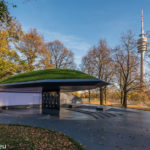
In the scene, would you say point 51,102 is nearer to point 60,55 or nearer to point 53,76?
point 53,76

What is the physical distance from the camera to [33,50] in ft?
92.3

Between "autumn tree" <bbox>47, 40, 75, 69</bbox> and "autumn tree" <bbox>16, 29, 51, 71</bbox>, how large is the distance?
778 cm

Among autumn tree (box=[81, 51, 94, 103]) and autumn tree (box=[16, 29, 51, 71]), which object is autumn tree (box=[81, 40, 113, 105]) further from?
autumn tree (box=[16, 29, 51, 71])

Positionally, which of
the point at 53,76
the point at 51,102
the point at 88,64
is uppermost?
the point at 88,64

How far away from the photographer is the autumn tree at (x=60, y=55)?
37.1m

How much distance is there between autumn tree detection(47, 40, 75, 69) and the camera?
3712 centimetres

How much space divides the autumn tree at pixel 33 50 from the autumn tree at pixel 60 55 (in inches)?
306

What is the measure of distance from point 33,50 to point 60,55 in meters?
10.3

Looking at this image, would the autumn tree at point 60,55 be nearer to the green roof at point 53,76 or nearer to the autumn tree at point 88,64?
the autumn tree at point 88,64

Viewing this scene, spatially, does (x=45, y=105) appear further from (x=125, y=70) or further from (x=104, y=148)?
(x=125, y=70)

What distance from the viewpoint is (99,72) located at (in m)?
28.8

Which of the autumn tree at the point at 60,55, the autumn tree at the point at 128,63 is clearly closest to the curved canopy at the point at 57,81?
the autumn tree at the point at 128,63

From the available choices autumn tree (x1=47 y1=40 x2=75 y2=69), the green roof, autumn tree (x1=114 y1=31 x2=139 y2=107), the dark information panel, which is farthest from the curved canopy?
autumn tree (x1=47 y1=40 x2=75 y2=69)

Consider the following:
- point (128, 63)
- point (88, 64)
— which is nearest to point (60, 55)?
point (88, 64)
